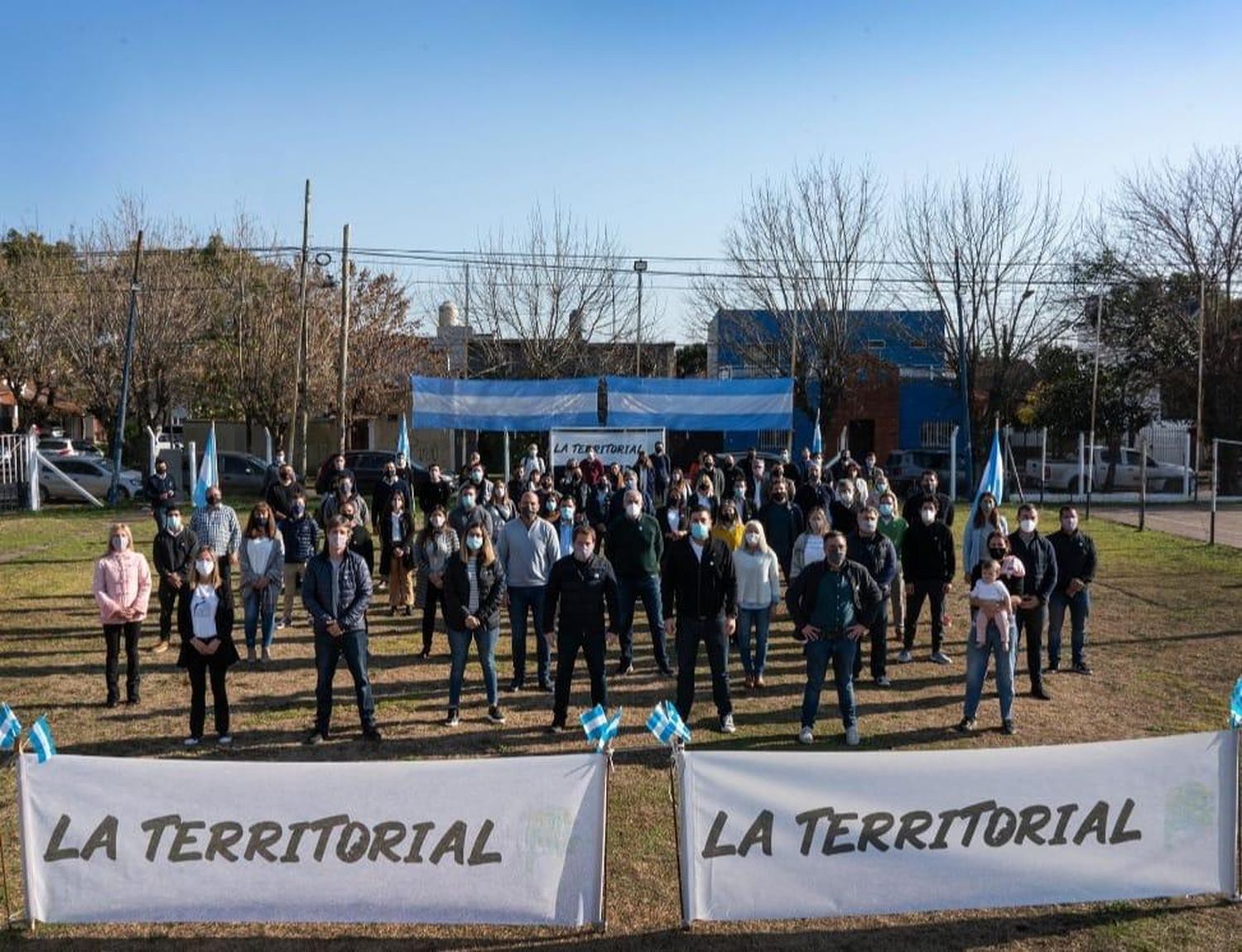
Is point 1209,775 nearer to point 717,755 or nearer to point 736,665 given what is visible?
point 717,755

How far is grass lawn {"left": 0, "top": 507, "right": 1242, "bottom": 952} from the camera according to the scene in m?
5.39

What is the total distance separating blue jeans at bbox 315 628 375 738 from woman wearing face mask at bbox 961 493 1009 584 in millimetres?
5747

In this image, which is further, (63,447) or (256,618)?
(63,447)

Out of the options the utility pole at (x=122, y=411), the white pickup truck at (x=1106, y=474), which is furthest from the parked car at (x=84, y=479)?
the white pickup truck at (x=1106, y=474)

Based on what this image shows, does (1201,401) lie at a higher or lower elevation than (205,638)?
higher

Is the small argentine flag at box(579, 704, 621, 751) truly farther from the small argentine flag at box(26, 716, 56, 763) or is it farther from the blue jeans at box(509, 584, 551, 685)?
the blue jeans at box(509, 584, 551, 685)

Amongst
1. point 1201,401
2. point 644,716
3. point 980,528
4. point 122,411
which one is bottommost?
point 644,716

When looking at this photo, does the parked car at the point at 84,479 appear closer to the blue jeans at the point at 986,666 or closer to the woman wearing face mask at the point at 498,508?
the woman wearing face mask at the point at 498,508

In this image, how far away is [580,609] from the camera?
27.9 ft

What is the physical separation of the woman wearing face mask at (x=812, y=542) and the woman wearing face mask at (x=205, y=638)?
5.11 metres

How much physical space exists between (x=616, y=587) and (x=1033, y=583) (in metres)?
3.89

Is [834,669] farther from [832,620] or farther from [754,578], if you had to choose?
[754,578]

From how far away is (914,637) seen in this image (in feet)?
39.7

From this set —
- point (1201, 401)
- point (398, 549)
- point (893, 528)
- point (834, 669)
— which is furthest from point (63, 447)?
point (834, 669)
